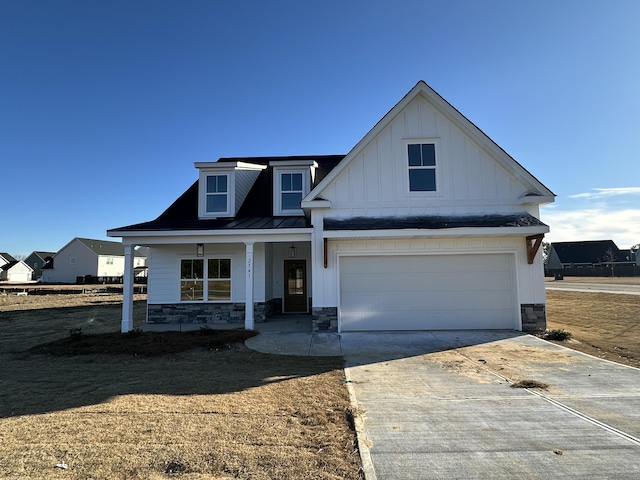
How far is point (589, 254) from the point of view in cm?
6525

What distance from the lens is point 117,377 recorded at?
6.80 metres

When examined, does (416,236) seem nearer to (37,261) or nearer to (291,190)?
(291,190)

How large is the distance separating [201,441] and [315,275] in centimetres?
725

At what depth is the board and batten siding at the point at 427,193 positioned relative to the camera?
36.6 feet

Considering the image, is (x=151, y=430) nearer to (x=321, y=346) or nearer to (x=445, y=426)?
(x=445, y=426)

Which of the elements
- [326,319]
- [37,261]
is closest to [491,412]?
[326,319]

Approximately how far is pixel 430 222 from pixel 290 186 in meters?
5.82

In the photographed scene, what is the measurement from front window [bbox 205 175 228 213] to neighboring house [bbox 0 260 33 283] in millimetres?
66680

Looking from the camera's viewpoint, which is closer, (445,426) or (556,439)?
(556,439)

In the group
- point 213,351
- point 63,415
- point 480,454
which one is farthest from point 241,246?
point 480,454

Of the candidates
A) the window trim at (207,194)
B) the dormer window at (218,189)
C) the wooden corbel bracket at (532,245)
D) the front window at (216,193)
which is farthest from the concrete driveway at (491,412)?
the front window at (216,193)

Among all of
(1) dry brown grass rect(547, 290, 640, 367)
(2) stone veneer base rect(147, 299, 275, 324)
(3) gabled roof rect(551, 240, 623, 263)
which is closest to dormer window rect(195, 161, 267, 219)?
(2) stone veneer base rect(147, 299, 275, 324)

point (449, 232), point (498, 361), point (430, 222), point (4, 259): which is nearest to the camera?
point (498, 361)

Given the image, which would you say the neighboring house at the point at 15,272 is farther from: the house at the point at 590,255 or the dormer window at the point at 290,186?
the house at the point at 590,255
